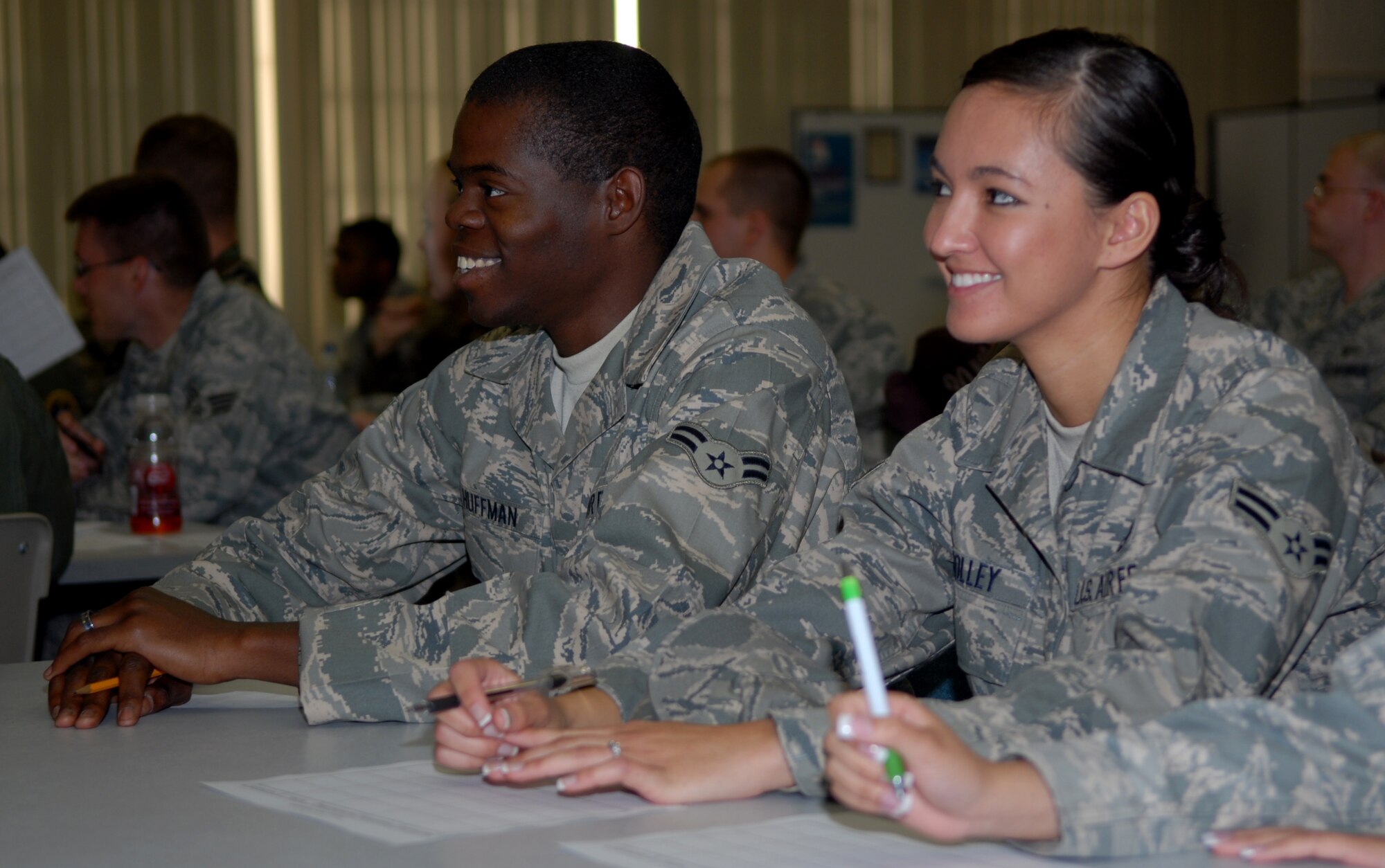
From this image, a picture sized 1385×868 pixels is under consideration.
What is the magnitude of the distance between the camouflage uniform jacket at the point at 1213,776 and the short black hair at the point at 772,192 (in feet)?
12.7

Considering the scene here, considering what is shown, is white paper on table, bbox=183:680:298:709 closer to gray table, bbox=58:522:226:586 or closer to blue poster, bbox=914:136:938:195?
gray table, bbox=58:522:226:586

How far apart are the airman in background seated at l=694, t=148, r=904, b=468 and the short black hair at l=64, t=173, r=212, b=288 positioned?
5.93 feet

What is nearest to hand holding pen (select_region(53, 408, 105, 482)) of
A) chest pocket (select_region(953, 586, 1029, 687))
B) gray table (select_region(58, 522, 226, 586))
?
gray table (select_region(58, 522, 226, 586))

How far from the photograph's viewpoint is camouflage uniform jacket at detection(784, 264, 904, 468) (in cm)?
452

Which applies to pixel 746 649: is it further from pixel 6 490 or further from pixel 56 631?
pixel 56 631

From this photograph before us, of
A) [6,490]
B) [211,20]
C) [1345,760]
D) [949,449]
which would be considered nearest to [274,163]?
[211,20]

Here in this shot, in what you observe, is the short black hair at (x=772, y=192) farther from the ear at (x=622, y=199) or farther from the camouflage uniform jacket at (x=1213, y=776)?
the camouflage uniform jacket at (x=1213, y=776)

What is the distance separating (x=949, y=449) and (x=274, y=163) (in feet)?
18.6

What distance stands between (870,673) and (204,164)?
148 inches

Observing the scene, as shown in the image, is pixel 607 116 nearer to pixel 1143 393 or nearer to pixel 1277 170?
pixel 1143 393

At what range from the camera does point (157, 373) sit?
3.47 metres

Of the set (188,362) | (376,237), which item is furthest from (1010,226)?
(376,237)

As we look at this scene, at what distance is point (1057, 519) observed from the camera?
1.40 m

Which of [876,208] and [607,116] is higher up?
[607,116]
